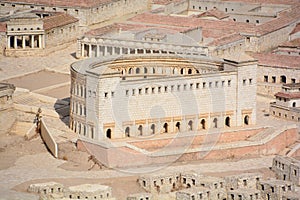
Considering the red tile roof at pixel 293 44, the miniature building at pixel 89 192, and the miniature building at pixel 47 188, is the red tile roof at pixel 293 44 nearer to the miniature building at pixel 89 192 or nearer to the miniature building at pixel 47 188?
the miniature building at pixel 89 192

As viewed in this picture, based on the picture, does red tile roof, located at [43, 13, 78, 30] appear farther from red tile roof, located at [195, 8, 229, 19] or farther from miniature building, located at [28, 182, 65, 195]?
miniature building, located at [28, 182, 65, 195]

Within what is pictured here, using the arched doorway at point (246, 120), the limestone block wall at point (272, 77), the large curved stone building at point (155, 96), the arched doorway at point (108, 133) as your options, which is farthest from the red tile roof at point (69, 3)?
the arched doorway at point (108, 133)

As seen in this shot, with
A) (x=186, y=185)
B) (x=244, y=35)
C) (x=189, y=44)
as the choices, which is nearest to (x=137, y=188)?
(x=186, y=185)

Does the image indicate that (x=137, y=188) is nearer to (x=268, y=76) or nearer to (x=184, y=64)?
(x=184, y=64)

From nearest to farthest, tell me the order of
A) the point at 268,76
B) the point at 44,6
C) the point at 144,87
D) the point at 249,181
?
the point at 249,181 < the point at 144,87 < the point at 268,76 < the point at 44,6

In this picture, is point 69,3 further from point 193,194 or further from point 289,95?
point 193,194

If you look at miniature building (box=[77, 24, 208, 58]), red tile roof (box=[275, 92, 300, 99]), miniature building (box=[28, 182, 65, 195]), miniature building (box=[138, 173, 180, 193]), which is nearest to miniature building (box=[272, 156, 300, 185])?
miniature building (box=[138, 173, 180, 193])

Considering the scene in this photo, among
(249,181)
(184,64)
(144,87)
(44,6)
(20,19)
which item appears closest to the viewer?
(249,181)

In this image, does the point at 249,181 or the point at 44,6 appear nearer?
the point at 249,181
